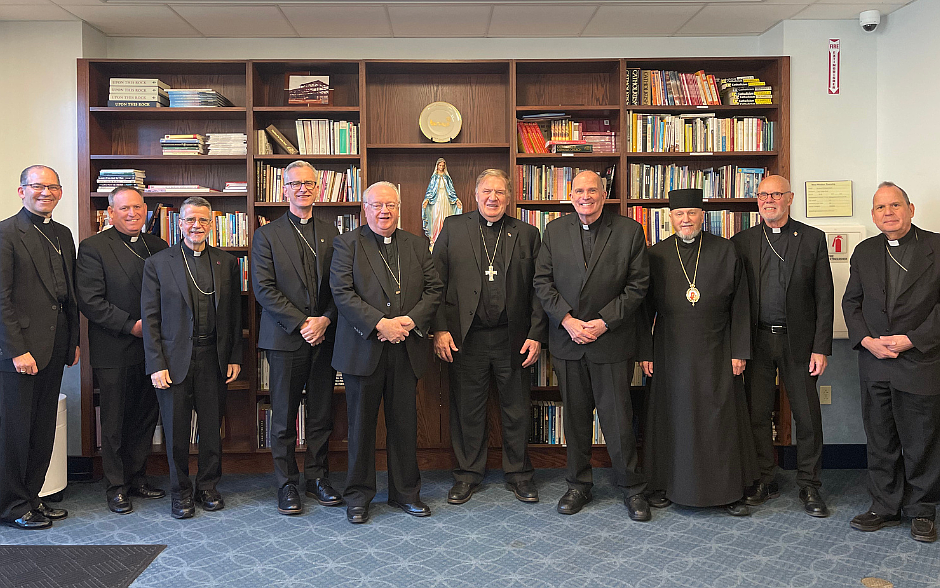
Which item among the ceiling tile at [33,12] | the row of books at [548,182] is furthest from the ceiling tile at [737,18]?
the ceiling tile at [33,12]

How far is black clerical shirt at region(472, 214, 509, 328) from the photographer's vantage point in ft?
13.0

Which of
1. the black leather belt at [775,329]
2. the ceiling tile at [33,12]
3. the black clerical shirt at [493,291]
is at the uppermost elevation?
the ceiling tile at [33,12]

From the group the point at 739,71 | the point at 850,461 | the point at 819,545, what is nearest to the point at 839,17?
the point at 739,71

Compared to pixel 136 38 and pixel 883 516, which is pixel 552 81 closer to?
pixel 136 38

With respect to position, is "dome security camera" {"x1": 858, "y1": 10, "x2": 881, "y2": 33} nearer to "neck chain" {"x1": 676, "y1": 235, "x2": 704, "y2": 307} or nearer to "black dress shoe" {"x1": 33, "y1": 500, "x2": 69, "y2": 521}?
"neck chain" {"x1": 676, "y1": 235, "x2": 704, "y2": 307}

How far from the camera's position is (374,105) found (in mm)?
4969

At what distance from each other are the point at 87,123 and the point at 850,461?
18.6 feet

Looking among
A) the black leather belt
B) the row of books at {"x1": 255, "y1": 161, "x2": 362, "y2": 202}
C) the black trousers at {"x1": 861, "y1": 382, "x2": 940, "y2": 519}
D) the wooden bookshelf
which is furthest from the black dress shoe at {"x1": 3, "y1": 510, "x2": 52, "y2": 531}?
the black trousers at {"x1": 861, "y1": 382, "x2": 940, "y2": 519}

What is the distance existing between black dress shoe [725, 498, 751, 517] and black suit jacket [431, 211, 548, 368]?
1.36 m

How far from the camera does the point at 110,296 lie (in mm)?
3887

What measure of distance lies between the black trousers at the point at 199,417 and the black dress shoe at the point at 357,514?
34.2 inches

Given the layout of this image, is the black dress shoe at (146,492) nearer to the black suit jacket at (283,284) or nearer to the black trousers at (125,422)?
the black trousers at (125,422)

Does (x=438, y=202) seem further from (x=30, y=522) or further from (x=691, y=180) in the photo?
(x=30, y=522)

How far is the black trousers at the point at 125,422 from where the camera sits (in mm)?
3873
